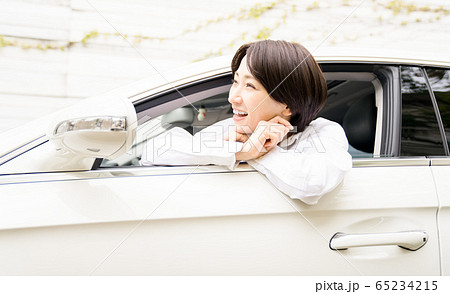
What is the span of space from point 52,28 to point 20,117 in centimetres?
104

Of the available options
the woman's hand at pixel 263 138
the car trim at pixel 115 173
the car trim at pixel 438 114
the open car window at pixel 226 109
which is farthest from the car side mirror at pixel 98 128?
the car trim at pixel 438 114

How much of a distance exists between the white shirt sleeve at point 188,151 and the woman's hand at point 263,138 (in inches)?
1.2

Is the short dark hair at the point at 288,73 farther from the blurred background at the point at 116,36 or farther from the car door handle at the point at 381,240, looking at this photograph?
the blurred background at the point at 116,36

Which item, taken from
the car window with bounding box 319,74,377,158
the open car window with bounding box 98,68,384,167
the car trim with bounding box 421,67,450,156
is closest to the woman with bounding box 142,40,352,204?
the open car window with bounding box 98,68,384,167

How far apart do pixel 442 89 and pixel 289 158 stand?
0.84m

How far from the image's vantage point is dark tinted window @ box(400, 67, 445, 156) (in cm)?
158

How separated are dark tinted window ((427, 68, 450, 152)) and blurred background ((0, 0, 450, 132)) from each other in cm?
229

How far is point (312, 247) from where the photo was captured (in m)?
1.31

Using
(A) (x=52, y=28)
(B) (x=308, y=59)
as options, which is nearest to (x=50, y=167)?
(B) (x=308, y=59)

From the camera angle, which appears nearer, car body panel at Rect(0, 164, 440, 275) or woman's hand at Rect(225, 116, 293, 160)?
car body panel at Rect(0, 164, 440, 275)

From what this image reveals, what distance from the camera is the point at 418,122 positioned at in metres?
1.62

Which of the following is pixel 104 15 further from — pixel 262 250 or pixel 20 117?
pixel 262 250

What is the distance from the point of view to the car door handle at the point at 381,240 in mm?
1320

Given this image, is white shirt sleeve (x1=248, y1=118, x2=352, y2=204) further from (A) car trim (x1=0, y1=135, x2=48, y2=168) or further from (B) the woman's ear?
(A) car trim (x1=0, y1=135, x2=48, y2=168)
